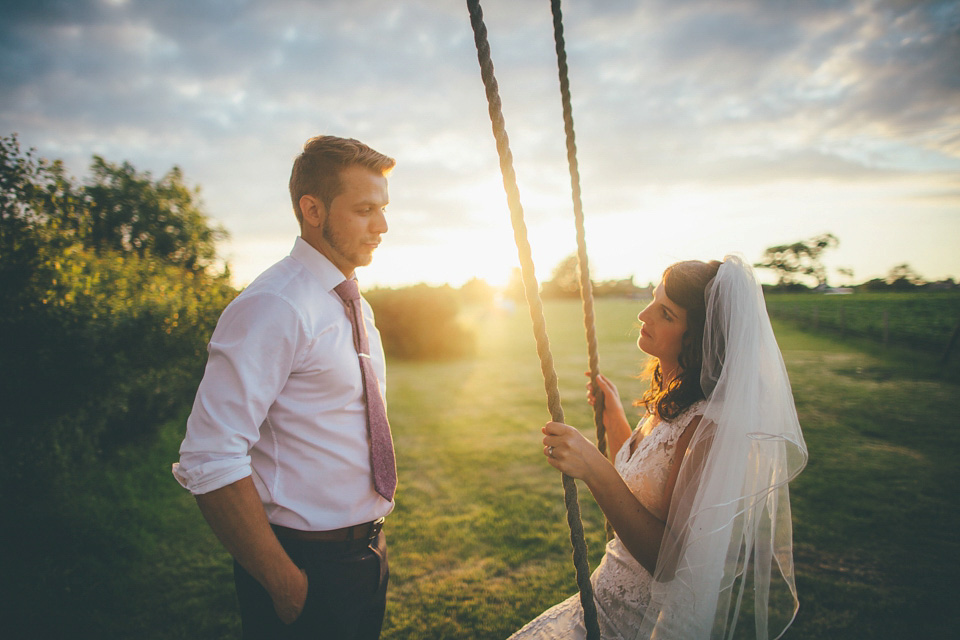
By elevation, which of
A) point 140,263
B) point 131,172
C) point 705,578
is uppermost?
point 131,172

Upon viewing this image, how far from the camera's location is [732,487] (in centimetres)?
177

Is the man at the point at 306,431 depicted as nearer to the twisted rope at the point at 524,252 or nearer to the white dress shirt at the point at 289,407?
the white dress shirt at the point at 289,407

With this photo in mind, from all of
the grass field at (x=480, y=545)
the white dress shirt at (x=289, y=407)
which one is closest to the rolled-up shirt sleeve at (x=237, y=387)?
the white dress shirt at (x=289, y=407)

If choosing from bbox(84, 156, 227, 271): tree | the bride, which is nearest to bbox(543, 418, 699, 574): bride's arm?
the bride

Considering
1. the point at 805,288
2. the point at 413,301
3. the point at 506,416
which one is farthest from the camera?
the point at 805,288

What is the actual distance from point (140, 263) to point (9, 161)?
3.64 m

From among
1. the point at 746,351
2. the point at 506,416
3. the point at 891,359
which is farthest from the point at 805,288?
the point at 746,351

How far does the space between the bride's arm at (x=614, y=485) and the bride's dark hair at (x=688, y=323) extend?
→ 0.16 meters

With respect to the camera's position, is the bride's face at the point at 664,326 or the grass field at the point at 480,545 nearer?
the bride's face at the point at 664,326

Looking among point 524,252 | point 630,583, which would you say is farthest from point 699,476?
point 524,252

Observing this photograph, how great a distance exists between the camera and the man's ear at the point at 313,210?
190cm

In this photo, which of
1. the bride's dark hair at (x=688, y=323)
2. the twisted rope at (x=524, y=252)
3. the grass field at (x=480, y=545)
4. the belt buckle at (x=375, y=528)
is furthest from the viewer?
the grass field at (x=480, y=545)

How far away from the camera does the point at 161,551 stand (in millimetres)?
4395

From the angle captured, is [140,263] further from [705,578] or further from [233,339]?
[705,578]
